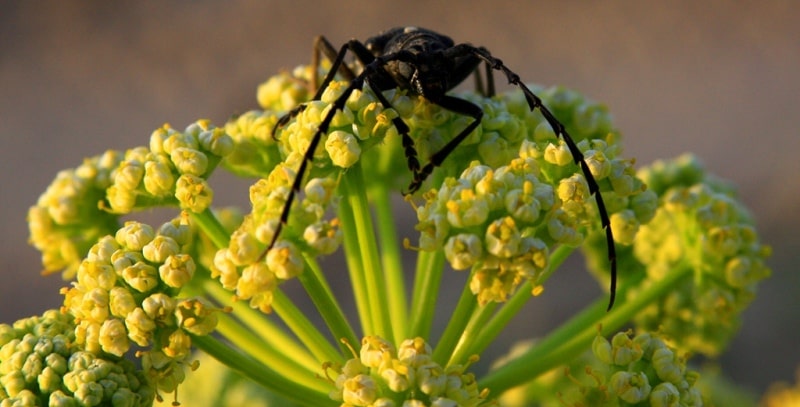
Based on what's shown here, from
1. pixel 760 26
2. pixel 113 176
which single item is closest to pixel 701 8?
pixel 760 26

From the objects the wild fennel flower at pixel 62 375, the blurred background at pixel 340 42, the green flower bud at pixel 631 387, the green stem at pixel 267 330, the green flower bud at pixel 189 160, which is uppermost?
the blurred background at pixel 340 42

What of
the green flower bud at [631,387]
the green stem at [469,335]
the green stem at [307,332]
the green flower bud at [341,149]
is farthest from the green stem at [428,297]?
the green flower bud at [631,387]

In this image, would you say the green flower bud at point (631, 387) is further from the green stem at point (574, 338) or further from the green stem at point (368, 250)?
the green stem at point (368, 250)

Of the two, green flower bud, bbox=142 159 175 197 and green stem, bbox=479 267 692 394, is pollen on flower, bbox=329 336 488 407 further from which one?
green flower bud, bbox=142 159 175 197

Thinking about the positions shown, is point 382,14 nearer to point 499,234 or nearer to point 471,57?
point 471,57

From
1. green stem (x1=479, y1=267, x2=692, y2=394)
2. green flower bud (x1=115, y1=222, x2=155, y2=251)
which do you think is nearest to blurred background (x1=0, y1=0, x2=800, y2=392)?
green stem (x1=479, y1=267, x2=692, y2=394)
